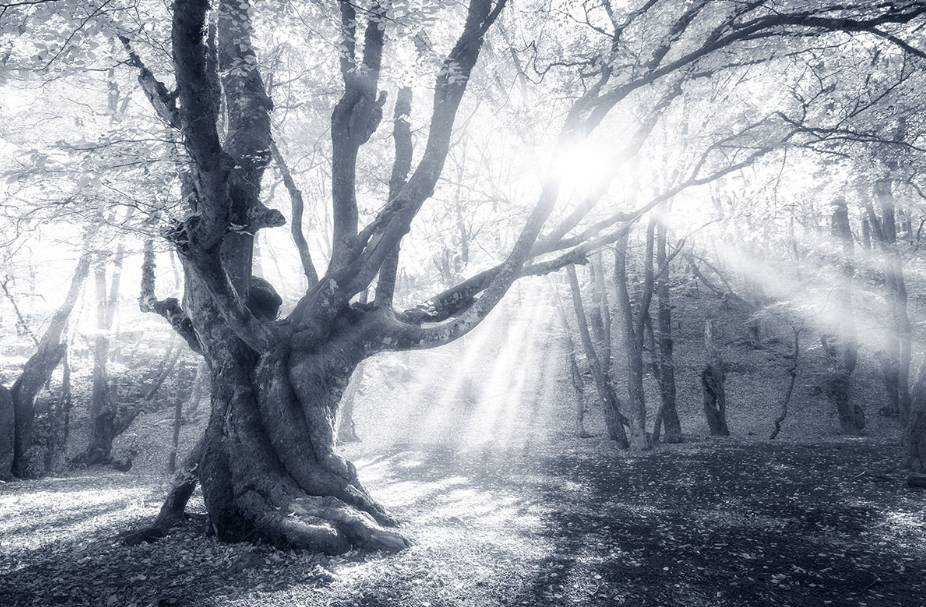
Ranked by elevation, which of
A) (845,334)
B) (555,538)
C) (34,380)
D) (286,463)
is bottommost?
(555,538)

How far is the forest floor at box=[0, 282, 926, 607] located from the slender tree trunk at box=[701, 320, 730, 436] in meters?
2.26

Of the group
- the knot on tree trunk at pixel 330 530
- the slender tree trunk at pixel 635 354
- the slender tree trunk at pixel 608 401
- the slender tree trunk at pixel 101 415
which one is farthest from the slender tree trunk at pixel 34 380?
the slender tree trunk at pixel 635 354

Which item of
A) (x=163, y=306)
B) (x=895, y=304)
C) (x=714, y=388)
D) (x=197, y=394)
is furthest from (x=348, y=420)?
(x=895, y=304)

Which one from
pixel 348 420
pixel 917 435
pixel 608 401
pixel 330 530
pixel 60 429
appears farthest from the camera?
pixel 348 420

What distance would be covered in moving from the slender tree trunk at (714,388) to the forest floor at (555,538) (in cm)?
226

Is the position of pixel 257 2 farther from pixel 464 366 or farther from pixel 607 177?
pixel 464 366

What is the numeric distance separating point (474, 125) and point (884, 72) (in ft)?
40.8

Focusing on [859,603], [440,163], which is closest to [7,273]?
[440,163]

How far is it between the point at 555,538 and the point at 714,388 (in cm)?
1228

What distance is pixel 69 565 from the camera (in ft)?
14.2

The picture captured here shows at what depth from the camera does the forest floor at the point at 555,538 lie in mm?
3994

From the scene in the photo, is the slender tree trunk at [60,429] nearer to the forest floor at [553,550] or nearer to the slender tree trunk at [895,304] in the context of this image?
the forest floor at [553,550]

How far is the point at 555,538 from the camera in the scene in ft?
18.6

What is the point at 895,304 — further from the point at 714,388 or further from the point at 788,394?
the point at 714,388
